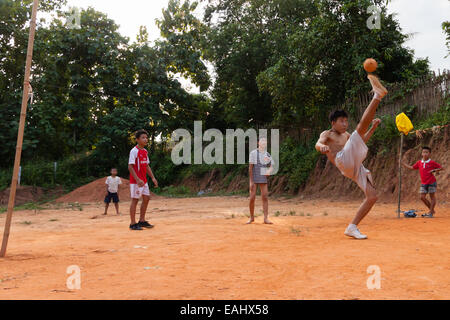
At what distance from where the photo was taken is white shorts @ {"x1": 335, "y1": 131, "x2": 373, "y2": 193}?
566 centimetres

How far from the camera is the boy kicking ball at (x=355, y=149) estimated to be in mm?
5562

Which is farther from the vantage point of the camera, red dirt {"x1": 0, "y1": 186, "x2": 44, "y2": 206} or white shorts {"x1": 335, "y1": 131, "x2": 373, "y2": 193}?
red dirt {"x1": 0, "y1": 186, "x2": 44, "y2": 206}

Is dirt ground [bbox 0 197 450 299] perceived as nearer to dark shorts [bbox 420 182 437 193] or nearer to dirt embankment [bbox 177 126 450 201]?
dark shorts [bbox 420 182 437 193]

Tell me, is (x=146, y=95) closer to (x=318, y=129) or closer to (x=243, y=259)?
(x=318, y=129)

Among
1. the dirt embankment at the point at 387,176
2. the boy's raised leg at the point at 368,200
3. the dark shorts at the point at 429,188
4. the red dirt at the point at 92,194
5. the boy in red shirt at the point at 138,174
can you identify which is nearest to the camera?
the boy's raised leg at the point at 368,200

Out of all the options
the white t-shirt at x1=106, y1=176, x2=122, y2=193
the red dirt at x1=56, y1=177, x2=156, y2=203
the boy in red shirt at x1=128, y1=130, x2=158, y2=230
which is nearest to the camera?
the boy in red shirt at x1=128, y1=130, x2=158, y2=230

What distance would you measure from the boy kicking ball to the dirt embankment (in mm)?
6636

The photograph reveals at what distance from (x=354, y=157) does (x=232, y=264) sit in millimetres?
2752

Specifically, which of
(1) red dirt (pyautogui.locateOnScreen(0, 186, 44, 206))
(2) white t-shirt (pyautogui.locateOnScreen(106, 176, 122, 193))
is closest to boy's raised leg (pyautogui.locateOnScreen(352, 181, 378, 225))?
(2) white t-shirt (pyautogui.locateOnScreen(106, 176, 122, 193))

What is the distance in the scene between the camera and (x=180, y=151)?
26.3 meters

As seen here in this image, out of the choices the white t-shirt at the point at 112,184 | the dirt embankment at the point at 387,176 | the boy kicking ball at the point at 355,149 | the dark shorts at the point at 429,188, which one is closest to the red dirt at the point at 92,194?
the white t-shirt at the point at 112,184

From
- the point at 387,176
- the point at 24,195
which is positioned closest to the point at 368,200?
the point at 387,176

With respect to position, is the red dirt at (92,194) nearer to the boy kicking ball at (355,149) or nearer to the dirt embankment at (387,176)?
the dirt embankment at (387,176)
